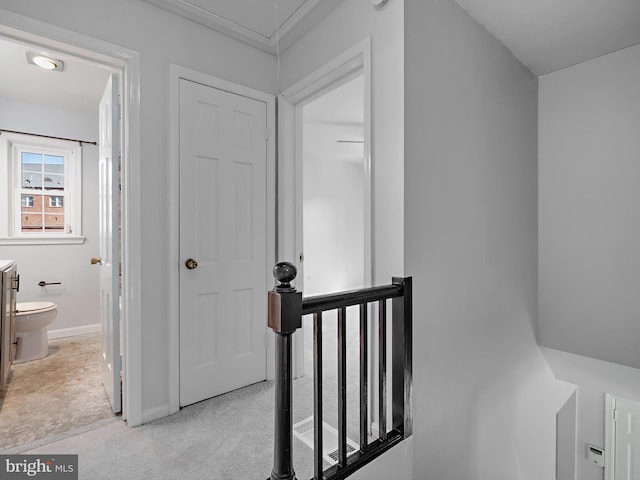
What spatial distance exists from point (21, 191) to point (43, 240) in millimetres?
546

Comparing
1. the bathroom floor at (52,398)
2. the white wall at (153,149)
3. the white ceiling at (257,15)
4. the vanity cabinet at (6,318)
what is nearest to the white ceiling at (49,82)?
the white wall at (153,149)

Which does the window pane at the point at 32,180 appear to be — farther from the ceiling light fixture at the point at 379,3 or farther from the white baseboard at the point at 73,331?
the ceiling light fixture at the point at 379,3

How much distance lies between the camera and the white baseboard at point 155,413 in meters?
1.86

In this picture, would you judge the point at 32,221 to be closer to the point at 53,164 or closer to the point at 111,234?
the point at 53,164

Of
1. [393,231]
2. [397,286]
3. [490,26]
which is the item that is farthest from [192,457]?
[490,26]

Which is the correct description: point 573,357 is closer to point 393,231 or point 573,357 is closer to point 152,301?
point 393,231

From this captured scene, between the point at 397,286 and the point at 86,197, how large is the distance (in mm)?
3698

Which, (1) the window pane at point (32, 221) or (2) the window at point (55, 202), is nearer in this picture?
(1) the window pane at point (32, 221)

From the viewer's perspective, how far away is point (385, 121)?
5.32 ft

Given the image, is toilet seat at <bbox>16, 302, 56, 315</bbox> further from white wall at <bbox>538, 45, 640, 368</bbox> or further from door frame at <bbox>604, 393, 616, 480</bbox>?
door frame at <bbox>604, 393, 616, 480</bbox>

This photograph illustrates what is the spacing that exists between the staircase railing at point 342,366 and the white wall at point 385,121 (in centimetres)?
16

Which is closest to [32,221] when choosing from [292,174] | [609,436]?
[292,174]

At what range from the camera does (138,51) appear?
1.84m

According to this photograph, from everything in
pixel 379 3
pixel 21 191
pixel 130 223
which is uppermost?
pixel 379 3
